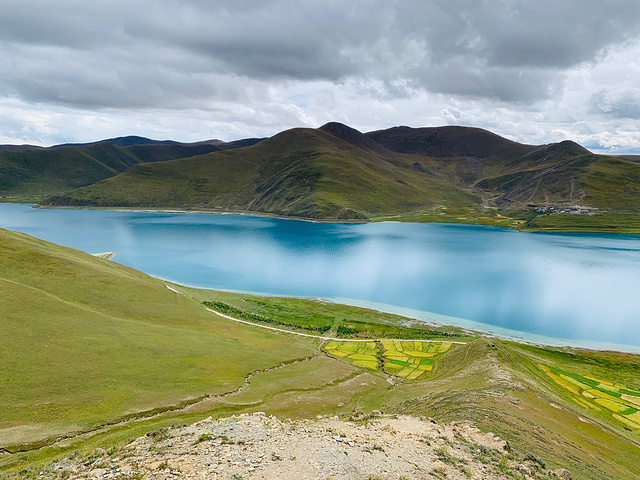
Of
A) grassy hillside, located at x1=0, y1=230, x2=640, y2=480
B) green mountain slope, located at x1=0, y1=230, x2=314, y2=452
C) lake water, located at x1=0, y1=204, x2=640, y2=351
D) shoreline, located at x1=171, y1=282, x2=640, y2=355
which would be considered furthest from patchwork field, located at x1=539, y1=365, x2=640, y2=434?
green mountain slope, located at x1=0, y1=230, x2=314, y2=452

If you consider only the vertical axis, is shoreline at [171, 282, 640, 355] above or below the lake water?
below

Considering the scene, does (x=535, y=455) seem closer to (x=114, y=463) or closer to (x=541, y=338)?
(x=114, y=463)

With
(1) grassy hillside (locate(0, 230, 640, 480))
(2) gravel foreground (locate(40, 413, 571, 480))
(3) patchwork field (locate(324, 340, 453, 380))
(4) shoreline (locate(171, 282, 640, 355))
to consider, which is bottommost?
(3) patchwork field (locate(324, 340, 453, 380))

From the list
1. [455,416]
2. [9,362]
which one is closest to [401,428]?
[455,416]

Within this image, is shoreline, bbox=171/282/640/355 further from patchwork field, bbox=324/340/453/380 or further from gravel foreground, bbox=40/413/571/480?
gravel foreground, bbox=40/413/571/480

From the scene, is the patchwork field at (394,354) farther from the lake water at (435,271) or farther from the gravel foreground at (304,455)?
the gravel foreground at (304,455)

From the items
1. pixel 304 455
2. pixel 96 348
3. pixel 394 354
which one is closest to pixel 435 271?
pixel 394 354

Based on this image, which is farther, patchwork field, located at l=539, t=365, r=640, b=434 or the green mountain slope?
patchwork field, located at l=539, t=365, r=640, b=434
